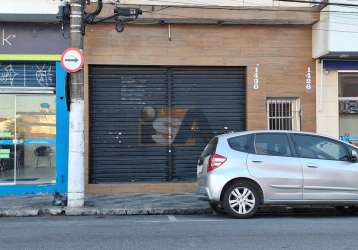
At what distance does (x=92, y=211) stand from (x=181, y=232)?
3.33m

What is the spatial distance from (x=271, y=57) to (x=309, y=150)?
16.5 feet

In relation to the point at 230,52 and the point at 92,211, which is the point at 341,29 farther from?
the point at 92,211

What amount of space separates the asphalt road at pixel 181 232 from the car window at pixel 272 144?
4.08 feet

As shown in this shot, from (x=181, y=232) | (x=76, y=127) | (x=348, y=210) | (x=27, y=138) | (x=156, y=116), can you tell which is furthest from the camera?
(x=156, y=116)

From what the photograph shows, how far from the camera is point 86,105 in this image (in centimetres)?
1498

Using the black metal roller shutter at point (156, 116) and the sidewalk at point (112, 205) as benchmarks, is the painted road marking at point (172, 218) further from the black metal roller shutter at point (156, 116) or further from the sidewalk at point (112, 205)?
the black metal roller shutter at point (156, 116)

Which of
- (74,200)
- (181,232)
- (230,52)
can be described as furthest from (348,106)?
(181,232)

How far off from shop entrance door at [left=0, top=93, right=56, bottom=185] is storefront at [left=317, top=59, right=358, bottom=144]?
23.7ft

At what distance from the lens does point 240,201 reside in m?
10.7

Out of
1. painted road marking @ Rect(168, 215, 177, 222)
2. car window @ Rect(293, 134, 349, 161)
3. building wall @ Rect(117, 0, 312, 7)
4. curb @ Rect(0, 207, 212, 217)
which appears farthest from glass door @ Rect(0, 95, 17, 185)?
car window @ Rect(293, 134, 349, 161)

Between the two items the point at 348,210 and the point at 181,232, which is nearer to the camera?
the point at 181,232

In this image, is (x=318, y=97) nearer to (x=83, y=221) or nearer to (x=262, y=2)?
(x=262, y=2)

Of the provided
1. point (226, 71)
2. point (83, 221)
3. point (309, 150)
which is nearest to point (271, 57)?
point (226, 71)

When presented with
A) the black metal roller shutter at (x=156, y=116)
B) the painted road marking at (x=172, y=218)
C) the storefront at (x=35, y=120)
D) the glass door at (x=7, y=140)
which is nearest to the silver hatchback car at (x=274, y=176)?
the painted road marking at (x=172, y=218)
